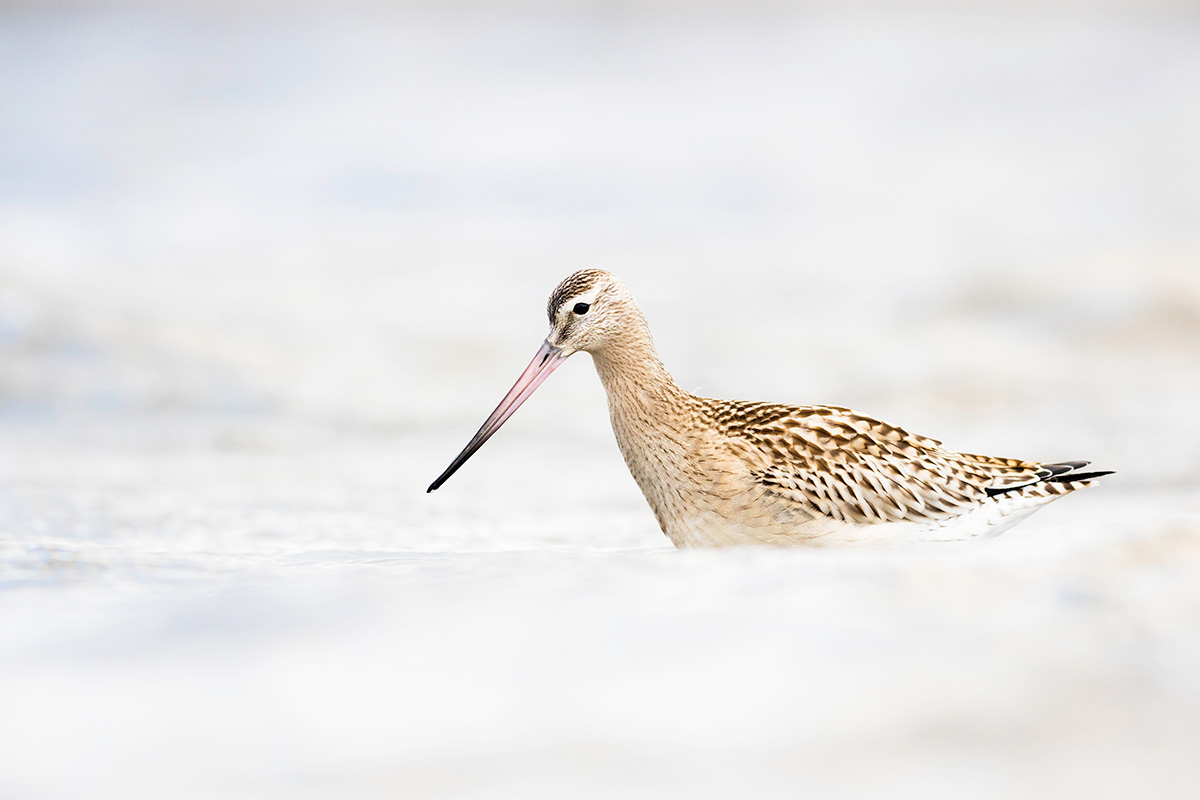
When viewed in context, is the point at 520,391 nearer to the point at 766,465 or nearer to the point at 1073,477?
the point at 766,465

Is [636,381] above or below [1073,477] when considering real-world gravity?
above

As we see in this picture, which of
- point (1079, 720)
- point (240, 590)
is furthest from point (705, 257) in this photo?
point (1079, 720)

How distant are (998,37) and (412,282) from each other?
35.2ft

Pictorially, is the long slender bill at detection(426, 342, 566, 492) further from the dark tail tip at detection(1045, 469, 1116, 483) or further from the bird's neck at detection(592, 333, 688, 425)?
the dark tail tip at detection(1045, 469, 1116, 483)

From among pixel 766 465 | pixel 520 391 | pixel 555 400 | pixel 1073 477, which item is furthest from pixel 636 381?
pixel 555 400

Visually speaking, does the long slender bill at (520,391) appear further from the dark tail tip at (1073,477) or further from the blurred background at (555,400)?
the dark tail tip at (1073,477)

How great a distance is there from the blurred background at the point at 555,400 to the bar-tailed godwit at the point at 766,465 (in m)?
0.20

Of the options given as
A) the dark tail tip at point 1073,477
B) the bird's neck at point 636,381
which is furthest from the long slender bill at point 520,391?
the dark tail tip at point 1073,477

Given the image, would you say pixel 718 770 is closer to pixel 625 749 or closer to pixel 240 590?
pixel 625 749

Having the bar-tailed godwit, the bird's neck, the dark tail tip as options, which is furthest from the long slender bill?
the dark tail tip

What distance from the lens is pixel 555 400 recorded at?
26.6 ft

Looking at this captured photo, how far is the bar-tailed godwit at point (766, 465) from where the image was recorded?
15.2 feet

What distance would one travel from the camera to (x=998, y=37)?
17.9 metres

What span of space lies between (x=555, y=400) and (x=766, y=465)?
3.54m
